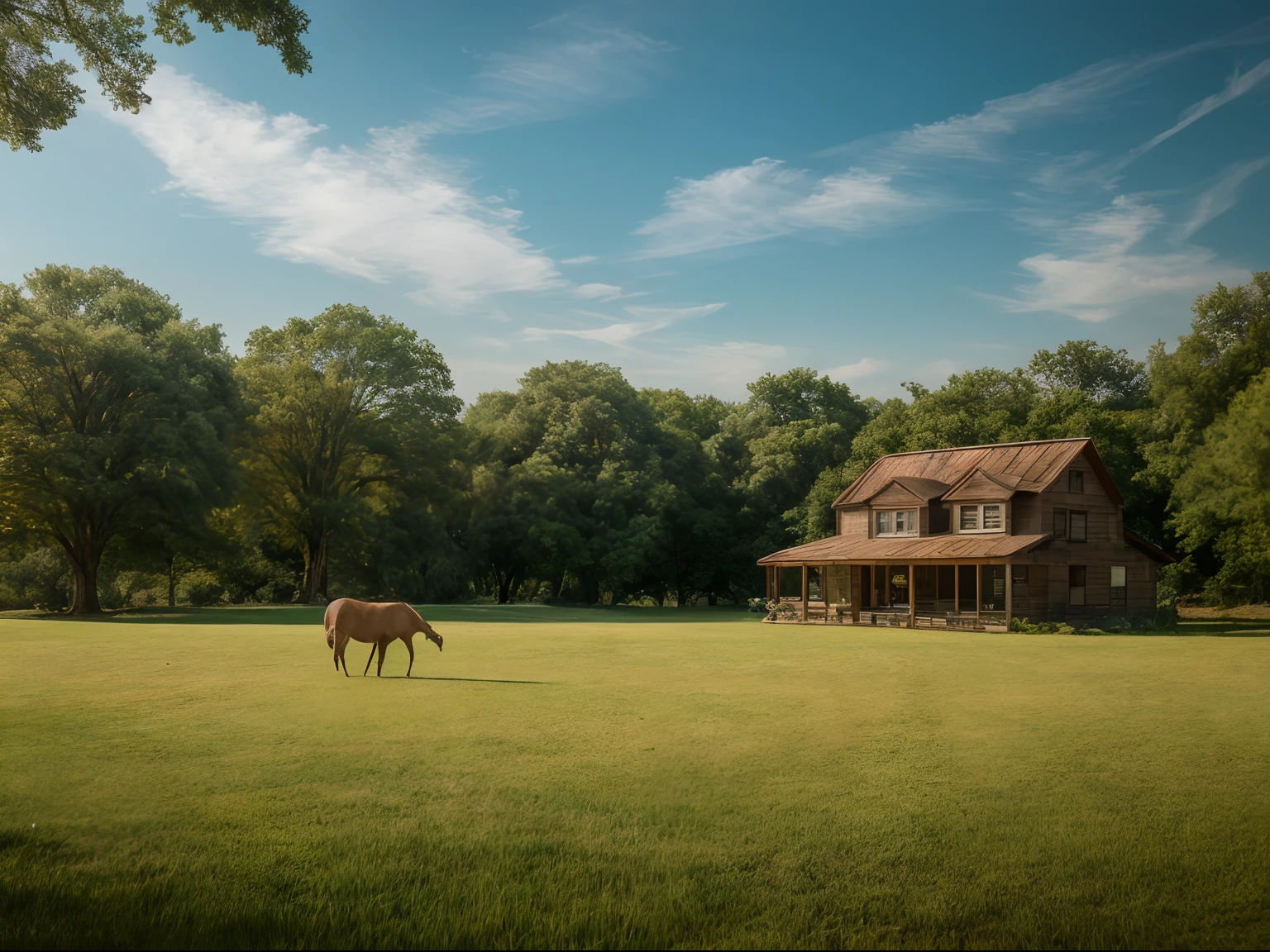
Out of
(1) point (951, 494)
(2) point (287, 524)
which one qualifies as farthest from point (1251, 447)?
(2) point (287, 524)

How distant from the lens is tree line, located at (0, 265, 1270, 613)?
1671 inches

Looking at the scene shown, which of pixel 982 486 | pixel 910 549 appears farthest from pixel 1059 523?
pixel 910 549

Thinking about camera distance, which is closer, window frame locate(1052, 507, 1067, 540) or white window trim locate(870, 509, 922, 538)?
window frame locate(1052, 507, 1067, 540)

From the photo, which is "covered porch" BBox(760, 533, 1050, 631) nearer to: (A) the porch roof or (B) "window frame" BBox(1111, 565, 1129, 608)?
(A) the porch roof

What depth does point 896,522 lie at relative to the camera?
45375 mm

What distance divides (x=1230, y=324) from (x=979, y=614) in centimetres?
2644

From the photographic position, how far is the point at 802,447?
2613 inches

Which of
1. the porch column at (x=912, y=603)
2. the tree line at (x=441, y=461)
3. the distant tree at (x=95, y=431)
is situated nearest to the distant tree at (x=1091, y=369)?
the tree line at (x=441, y=461)

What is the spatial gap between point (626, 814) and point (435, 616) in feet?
121

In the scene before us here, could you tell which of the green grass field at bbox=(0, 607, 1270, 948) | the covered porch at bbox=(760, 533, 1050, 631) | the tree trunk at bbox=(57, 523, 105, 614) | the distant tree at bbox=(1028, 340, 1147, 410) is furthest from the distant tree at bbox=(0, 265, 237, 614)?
the distant tree at bbox=(1028, 340, 1147, 410)

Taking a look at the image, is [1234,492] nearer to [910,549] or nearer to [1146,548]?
[1146,548]

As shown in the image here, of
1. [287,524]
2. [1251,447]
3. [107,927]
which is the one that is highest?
[1251,447]

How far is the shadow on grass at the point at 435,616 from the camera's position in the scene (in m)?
38.6

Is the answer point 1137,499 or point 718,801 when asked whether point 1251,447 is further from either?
point 718,801
